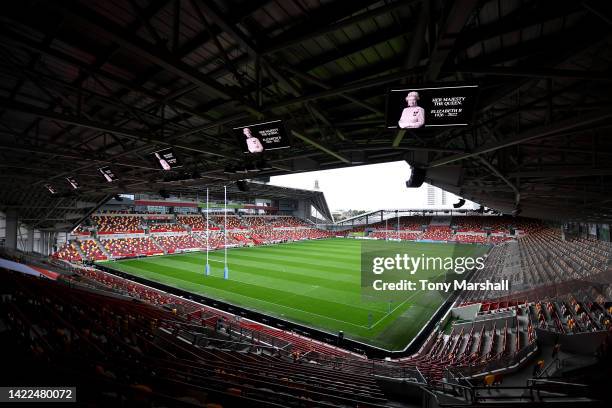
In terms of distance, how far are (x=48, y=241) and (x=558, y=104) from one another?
42.0 metres

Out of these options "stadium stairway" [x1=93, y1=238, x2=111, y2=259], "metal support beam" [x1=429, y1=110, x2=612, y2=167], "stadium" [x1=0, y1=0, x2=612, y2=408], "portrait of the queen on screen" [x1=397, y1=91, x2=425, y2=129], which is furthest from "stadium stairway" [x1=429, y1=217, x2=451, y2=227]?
"portrait of the queen on screen" [x1=397, y1=91, x2=425, y2=129]

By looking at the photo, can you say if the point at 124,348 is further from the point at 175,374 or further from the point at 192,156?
the point at 192,156

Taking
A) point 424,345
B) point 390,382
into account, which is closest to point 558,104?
point 390,382

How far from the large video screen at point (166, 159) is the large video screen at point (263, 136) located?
4.15 metres

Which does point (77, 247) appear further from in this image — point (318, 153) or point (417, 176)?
point (417, 176)

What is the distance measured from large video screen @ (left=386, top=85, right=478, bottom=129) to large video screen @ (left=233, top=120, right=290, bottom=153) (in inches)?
106

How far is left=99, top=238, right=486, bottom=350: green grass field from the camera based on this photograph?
1611 centimetres

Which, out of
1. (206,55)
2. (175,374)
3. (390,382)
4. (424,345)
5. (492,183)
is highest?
(206,55)

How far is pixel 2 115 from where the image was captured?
31.6 ft

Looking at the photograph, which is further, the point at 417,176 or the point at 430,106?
the point at 417,176

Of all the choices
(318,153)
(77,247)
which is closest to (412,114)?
(318,153)

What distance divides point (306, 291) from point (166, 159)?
15265 mm

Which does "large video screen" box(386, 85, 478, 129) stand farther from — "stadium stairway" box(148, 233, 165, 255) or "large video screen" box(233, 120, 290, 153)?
"stadium stairway" box(148, 233, 165, 255)

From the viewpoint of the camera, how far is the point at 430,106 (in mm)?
4707
